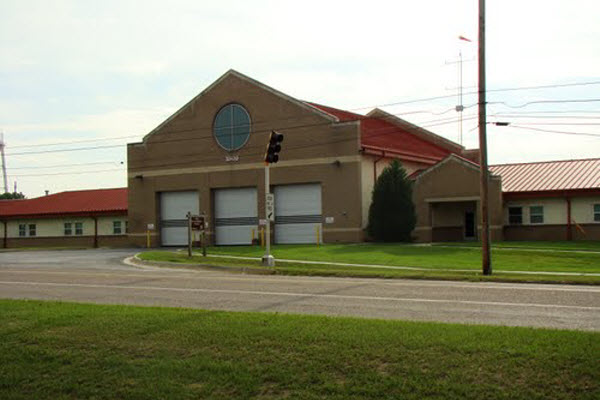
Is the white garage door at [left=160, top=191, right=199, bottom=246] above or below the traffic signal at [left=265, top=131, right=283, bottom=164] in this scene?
below

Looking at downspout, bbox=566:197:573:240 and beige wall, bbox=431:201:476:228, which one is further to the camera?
beige wall, bbox=431:201:476:228

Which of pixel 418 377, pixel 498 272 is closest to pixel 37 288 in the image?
pixel 418 377

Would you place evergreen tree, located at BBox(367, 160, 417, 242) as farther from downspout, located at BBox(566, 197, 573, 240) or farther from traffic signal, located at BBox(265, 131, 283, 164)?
traffic signal, located at BBox(265, 131, 283, 164)

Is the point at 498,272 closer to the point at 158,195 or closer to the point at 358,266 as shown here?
the point at 358,266

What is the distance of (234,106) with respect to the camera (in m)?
43.3

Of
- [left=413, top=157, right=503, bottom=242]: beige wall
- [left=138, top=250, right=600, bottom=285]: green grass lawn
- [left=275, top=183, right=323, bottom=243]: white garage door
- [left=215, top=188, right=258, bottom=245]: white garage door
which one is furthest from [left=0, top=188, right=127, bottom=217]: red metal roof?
[left=138, top=250, right=600, bottom=285]: green grass lawn

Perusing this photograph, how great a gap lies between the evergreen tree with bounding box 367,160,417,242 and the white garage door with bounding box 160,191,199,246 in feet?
41.5

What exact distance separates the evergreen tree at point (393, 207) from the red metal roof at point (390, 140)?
2544 millimetres

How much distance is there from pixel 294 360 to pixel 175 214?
39217mm

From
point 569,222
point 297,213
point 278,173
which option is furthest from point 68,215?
point 569,222

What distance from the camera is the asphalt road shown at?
11023 millimetres

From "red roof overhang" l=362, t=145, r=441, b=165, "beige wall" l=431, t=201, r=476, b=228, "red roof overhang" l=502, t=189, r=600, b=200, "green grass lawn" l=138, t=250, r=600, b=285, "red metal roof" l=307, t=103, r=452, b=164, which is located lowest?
"green grass lawn" l=138, t=250, r=600, b=285

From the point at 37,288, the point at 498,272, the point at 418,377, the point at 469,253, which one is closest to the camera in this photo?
the point at 418,377

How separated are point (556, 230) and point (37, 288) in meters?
29.2
